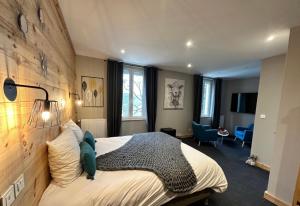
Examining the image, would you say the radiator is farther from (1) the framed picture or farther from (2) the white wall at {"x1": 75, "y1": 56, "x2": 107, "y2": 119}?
(1) the framed picture

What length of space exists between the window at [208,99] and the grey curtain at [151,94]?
107 inches

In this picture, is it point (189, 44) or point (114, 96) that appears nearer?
point (189, 44)

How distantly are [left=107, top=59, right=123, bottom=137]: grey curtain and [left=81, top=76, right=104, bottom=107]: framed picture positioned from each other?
0.71 ft

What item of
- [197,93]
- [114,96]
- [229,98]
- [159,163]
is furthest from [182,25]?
[229,98]

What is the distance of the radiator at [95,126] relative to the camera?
358cm

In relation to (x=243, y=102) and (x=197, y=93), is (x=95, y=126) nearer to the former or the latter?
(x=197, y=93)

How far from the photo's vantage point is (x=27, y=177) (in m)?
0.96

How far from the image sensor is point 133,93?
14.3 ft

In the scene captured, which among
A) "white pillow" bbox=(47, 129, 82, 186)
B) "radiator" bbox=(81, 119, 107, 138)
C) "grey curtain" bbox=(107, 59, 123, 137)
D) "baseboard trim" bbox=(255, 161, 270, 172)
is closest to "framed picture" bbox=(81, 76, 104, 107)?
"grey curtain" bbox=(107, 59, 123, 137)

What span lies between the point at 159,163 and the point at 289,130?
6.18 ft

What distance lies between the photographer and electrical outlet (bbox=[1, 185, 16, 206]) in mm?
701

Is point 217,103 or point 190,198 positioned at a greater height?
point 217,103

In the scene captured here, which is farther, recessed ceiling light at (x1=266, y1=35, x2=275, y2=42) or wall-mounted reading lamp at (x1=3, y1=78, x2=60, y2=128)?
recessed ceiling light at (x1=266, y1=35, x2=275, y2=42)

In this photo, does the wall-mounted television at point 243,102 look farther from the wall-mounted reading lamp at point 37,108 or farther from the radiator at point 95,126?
the wall-mounted reading lamp at point 37,108
